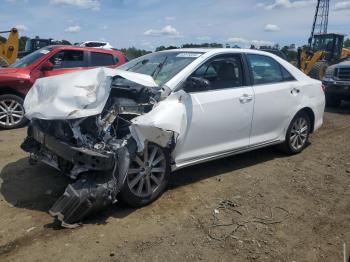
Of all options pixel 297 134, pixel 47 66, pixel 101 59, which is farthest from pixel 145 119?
pixel 101 59

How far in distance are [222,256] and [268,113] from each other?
2.70 metres

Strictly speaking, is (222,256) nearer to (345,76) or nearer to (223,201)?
(223,201)

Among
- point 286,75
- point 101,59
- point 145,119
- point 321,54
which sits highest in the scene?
point 321,54

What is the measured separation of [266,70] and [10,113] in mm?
5130

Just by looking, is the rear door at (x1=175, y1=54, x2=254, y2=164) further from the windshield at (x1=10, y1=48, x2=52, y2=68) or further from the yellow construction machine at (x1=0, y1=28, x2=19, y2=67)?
the yellow construction machine at (x1=0, y1=28, x2=19, y2=67)

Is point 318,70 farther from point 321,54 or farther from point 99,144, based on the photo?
point 99,144

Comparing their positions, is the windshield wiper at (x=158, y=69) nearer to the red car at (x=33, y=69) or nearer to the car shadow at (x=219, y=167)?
the car shadow at (x=219, y=167)

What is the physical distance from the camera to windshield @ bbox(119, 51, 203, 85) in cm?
486

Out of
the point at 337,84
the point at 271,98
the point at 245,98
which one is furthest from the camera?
the point at 337,84

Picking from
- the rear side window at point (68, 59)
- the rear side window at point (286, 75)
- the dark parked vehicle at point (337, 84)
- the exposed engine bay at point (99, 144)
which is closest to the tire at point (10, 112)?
the rear side window at point (68, 59)

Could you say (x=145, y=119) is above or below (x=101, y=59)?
below

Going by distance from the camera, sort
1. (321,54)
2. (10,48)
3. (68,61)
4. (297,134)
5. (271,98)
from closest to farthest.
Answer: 1. (271,98)
2. (297,134)
3. (68,61)
4. (10,48)
5. (321,54)

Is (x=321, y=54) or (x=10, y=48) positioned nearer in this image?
(x=10, y=48)

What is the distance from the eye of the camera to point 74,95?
4.02 metres
